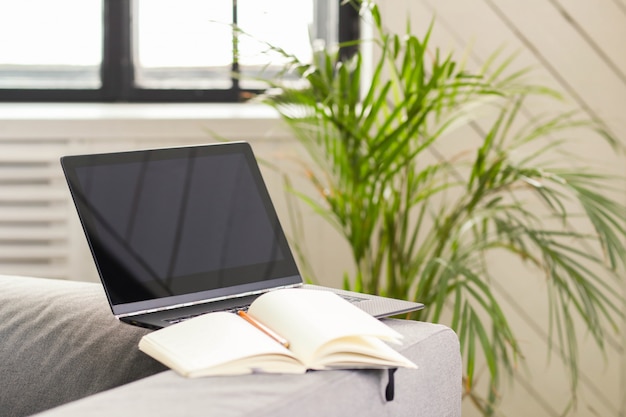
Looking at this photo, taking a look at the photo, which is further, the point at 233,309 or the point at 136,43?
the point at 136,43

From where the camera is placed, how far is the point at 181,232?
126cm

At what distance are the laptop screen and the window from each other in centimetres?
124

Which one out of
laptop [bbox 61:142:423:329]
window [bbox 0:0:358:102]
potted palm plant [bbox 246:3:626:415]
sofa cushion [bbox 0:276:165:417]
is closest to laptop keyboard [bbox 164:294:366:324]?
Result: laptop [bbox 61:142:423:329]

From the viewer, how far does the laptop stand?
Answer: 3.93 feet

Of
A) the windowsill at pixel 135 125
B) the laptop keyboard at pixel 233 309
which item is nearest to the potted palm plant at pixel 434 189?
the windowsill at pixel 135 125

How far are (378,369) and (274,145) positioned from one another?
136 cm

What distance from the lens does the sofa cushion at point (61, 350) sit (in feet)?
4.16

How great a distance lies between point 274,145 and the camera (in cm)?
236

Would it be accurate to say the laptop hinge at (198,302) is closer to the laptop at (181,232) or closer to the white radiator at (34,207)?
the laptop at (181,232)

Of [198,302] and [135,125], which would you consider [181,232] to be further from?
[135,125]

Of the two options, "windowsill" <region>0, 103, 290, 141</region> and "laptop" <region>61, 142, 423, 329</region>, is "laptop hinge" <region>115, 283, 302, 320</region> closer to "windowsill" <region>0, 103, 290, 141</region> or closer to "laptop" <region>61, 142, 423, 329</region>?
"laptop" <region>61, 142, 423, 329</region>

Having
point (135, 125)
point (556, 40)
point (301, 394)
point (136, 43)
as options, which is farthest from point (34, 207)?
point (301, 394)

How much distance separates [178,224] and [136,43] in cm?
140

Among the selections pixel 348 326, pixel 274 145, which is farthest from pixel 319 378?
pixel 274 145
